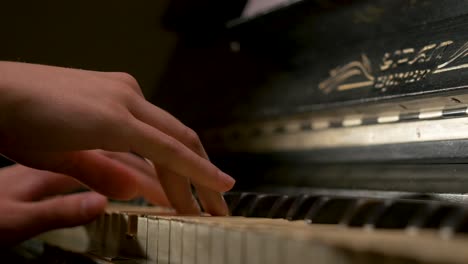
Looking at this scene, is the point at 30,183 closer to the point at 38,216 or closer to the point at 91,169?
the point at 38,216

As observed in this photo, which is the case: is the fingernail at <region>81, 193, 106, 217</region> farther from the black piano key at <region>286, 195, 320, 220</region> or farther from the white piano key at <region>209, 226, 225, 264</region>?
the white piano key at <region>209, 226, 225, 264</region>

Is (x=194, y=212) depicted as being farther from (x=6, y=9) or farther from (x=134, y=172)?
(x=6, y=9)

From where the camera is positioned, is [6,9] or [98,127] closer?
[98,127]

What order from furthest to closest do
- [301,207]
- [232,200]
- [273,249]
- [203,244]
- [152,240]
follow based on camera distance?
[232,200] → [301,207] → [152,240] → [203,244] → [273,249]

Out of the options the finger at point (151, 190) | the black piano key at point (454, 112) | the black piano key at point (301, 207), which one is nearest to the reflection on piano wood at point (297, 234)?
the black piano key at point (301, 207)

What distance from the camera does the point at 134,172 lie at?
102 cm

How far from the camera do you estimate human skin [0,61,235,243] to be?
69 cm

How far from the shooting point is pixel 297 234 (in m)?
0.45

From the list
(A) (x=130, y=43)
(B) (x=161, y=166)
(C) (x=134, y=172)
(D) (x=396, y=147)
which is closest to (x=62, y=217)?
(C) (x=134, y=172)

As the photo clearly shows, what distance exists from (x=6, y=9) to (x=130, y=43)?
0.28 meters

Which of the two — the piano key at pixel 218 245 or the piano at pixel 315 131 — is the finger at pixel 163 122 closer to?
the piano at pixel 315 131

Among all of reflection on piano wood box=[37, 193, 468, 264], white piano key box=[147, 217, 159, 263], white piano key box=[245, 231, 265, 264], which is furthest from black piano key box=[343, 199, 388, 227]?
white piano key box=[147, 217, 159, 263]

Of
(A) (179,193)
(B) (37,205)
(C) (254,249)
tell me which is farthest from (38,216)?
(C) (254,249)

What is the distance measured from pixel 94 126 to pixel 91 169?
0.24m
